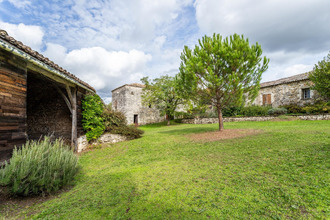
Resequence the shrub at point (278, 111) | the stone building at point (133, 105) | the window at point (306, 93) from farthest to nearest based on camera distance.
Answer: the stone building at point (133, 105), the window at point (306, 93), the shrub at point (278, 111)

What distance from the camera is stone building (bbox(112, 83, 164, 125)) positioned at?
24047 millimetres

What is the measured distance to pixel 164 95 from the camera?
20.5m

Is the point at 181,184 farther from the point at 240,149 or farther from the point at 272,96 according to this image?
the point at 272,96

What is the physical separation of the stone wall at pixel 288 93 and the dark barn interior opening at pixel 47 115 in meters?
21.8

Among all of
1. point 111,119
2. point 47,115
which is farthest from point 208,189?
point 47,115

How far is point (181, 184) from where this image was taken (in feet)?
11.6

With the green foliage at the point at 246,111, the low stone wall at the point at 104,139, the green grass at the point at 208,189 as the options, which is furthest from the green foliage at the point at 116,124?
the green foliage at the point at 246,111

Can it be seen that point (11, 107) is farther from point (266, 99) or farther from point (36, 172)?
point (266, 99)

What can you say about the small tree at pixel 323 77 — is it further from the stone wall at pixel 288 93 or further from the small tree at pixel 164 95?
the small tree at pixel 164 95

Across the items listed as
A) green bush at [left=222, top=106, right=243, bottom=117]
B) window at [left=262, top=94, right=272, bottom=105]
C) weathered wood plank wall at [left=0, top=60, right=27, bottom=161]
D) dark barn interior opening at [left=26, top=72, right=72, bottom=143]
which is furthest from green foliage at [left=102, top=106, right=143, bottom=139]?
window at [left=262, top=94, right=272, bottom=105]

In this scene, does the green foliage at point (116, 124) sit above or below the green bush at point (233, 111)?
below

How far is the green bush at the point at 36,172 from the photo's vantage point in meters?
3.05

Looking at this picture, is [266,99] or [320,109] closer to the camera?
[320,109]

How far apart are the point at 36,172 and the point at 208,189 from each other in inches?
135
